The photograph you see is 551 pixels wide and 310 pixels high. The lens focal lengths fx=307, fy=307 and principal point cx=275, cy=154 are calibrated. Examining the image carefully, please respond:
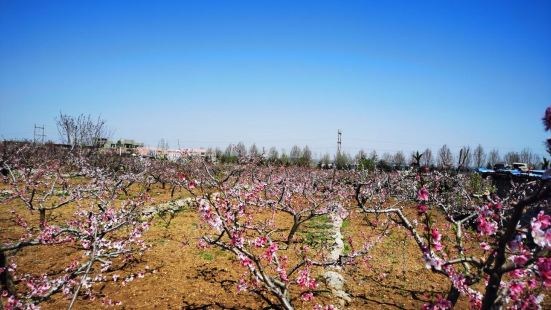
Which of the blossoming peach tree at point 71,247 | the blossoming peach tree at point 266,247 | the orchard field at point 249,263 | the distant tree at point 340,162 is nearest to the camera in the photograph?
the orchard field at point 249,263

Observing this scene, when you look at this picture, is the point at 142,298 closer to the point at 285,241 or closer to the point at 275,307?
the point at 275,307

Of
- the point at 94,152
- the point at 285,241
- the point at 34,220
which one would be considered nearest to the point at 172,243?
the point at 285,241

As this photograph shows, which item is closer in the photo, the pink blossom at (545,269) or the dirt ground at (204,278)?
the pink blossom at (545,269)

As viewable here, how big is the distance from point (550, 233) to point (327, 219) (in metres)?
14.0

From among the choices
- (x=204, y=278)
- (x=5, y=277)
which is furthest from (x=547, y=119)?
(x=5, y=277)

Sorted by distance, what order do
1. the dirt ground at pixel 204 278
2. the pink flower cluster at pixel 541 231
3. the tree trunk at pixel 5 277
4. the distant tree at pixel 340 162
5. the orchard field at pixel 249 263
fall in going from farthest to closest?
the distant tree at pixel 340 162, the dirt ground at pixel 204 278, the tree trunk at pixel 5 277, the orchard field at pixel 249 263, the pink flower cluster at pixel 541 231

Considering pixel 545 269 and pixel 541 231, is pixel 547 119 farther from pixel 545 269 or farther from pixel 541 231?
pixel 545 269

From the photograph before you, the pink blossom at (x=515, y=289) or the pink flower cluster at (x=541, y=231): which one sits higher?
the pink flower cluster at (x=541, y=231)

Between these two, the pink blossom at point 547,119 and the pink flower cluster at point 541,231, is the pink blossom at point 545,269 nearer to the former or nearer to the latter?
the pink flower cluster at point 541,231

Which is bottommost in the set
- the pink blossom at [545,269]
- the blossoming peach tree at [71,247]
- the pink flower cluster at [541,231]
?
the blossoming peach tree at [71,247]

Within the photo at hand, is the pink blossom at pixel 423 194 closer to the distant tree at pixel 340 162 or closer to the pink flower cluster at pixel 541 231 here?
the pink flower cluster at pixel 541 231

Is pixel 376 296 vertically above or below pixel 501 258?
below

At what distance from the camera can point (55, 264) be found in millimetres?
8227

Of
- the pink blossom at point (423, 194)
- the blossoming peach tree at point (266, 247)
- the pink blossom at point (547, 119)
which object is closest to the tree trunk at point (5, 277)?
the blossoming peach tree at point (266, 247)
